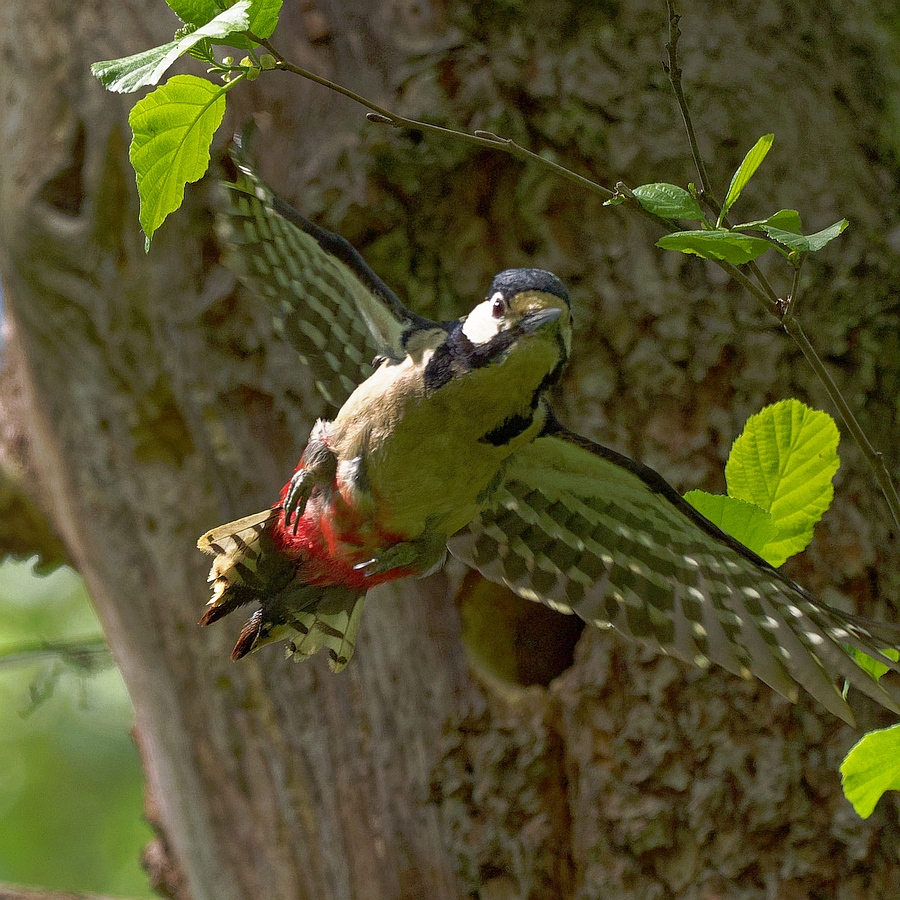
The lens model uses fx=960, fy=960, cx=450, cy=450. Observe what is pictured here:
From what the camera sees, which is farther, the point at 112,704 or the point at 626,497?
the point at 112,704

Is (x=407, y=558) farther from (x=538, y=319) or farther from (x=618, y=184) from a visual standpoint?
(x=618, y=184)

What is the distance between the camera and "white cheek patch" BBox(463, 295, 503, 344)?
133cm

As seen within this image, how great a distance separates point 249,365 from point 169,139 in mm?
1449

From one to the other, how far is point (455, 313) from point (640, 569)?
2.58ft

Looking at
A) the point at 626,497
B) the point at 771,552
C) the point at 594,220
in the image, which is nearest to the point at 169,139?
the point at 771,552

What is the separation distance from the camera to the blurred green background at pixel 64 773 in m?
6.81

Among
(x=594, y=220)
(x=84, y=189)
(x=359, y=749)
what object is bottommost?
(x=359, y=749)

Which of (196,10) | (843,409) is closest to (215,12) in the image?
(196,10)

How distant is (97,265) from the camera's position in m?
2.53

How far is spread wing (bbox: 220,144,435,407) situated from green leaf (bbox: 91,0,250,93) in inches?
22.7

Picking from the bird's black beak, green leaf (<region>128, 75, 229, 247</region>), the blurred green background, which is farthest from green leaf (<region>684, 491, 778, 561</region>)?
the blurred green background

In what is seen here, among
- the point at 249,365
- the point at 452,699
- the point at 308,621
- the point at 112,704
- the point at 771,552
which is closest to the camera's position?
the point at 771,552

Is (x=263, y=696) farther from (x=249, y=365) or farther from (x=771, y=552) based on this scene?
(x=771, y=552)

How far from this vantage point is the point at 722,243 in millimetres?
878
